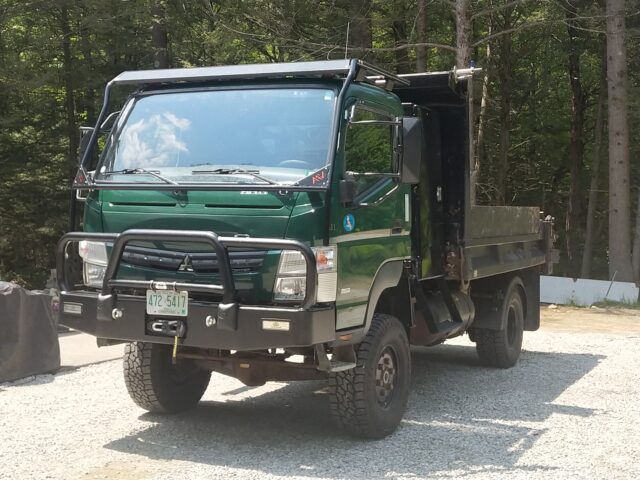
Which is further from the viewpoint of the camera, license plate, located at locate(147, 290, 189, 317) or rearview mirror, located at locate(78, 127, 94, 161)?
rearview mirror, located at locate(78, 127, 94, 161)

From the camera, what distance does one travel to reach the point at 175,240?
5.28 metres

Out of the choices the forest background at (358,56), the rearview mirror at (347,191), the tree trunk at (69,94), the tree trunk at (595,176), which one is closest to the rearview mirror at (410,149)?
the rearview mirror at (347,191)

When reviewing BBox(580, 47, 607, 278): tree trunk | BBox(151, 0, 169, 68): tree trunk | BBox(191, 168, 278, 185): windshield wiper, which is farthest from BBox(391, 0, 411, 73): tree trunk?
BBox(191, 168, 278, 185): windshield wiper

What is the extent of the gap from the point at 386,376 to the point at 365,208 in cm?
137

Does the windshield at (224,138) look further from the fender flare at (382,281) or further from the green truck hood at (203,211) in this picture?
the fender flare at (382,281)

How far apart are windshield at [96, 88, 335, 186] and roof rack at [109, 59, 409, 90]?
0.36 feet

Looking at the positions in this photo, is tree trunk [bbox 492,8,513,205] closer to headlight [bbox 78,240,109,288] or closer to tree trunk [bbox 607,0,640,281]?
tree trunk [bbox 607,0,640,281]

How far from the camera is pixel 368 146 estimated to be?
19.4ft

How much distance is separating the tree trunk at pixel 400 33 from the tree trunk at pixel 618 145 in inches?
198

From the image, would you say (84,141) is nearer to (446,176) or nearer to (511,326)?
(446,176)

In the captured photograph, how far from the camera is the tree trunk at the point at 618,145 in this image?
1911 centimetres

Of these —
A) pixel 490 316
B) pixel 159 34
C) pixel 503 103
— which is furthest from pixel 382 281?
pixel 503 103

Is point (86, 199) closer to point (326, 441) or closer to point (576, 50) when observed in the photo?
point (326, 441)

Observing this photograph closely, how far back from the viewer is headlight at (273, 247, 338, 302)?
5.18 meters
